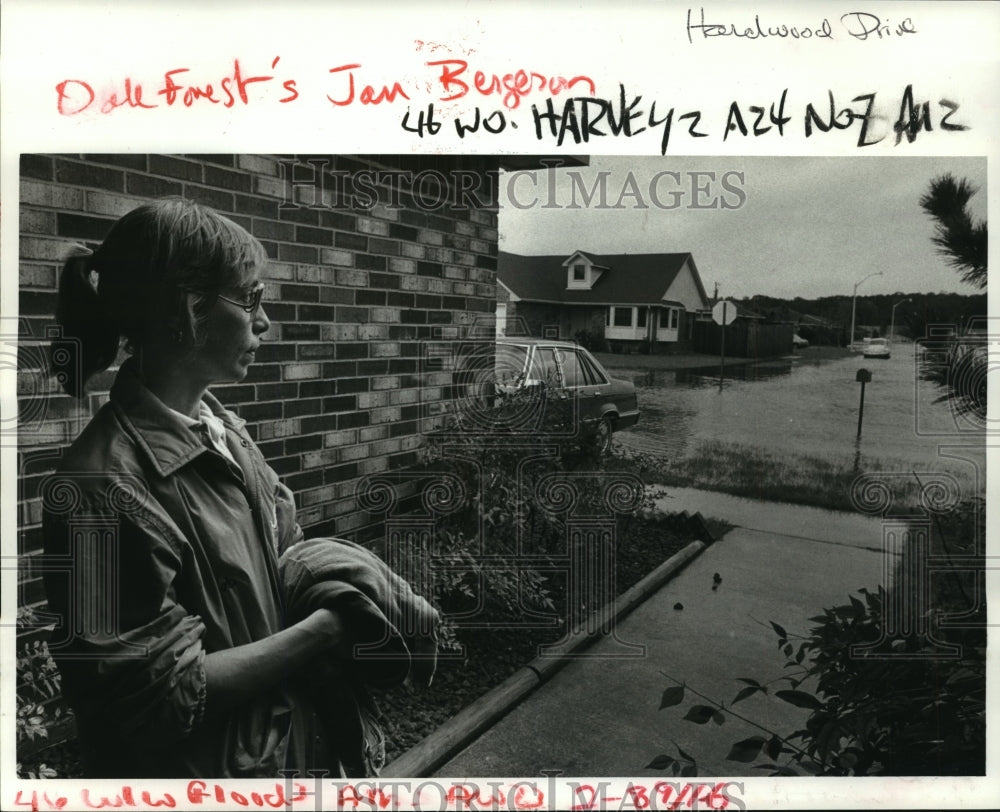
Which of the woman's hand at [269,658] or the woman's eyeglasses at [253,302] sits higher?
the woman's eyeglasses at [253,302]

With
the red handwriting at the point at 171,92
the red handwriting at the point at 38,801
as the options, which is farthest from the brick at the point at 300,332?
the red handwriting at the point at 38,801

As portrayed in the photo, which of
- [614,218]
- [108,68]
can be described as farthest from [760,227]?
[108,68]

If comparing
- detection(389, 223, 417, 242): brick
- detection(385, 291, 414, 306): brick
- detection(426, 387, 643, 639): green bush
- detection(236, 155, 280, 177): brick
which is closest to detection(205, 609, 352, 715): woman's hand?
detection(426, 387, 643, 639): green bush

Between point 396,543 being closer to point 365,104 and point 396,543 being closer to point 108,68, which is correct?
point 365,104

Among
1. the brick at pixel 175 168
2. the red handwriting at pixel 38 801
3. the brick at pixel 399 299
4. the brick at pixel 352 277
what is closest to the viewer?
the brick at pixel 175 168

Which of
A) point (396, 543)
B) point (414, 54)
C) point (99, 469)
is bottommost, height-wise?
point (396, 543)

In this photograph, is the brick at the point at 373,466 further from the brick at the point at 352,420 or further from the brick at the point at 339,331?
the brick at the point at 339,331

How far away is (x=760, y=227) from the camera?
9.16ft

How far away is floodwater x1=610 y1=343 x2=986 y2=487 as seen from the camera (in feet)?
9.26

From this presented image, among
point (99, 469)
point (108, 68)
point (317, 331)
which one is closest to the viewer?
point (99, 469)

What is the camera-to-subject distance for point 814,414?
2832 mm

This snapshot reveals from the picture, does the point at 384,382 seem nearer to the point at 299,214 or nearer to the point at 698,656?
the point at 299,214

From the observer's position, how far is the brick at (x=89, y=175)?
237cm

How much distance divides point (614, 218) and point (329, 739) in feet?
6.23
